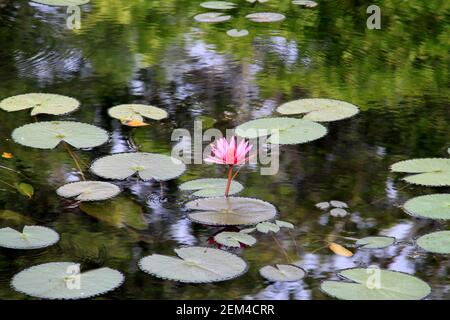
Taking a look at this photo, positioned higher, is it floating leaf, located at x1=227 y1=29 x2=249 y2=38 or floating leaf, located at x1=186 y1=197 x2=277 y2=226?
floating leaf, located at x1=227 y1=29 x2=249 y2=38

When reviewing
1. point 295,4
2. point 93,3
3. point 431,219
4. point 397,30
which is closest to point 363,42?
point 397,30

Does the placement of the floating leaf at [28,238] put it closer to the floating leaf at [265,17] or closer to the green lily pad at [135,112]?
the green lily pad at [135,112]

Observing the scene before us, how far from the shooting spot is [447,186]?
2.85 metres

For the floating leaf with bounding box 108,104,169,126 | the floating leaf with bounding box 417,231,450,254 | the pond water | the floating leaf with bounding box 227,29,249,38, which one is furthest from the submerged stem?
the floating leaf with bounding box 227,29,249,38

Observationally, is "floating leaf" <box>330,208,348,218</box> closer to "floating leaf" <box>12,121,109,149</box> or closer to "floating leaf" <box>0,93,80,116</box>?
"floating leaf" <box>12,121,109,149</box>

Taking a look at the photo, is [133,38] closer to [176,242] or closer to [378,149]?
[378,149]

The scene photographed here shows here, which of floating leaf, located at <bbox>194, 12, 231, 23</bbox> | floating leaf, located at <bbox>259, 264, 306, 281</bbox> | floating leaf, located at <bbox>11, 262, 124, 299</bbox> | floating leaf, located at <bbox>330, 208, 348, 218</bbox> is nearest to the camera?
floating leaf, located at <bbox>11, 262, 124, 299</bbox>

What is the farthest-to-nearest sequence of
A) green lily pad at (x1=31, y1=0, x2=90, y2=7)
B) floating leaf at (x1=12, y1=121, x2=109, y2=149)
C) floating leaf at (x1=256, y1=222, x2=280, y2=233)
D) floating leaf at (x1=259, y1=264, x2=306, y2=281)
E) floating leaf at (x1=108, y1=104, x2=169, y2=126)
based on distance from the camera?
1. green lily pad at (x1=31, y1=0, x2=90, y2=7)
2. floating leaf at (x1=108, y1=104, x2=169, y2=126)
3. floating leaf at (x1=12, y1=121, x2=109, y2=149)
4. floating leaf at (x1=256, y1=222, x2=280, y2=233)
5. floating leaf at (x1=259, y1=264, x2=306, y2=281)

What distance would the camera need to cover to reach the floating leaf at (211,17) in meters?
4.47

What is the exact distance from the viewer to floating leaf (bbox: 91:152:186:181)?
2854 mm

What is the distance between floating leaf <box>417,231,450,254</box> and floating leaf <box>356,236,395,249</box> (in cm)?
8

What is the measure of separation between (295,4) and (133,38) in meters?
0.98

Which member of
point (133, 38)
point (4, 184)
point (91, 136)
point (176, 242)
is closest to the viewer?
point (176, 242)

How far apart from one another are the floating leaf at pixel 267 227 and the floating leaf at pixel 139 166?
379 millimetres
